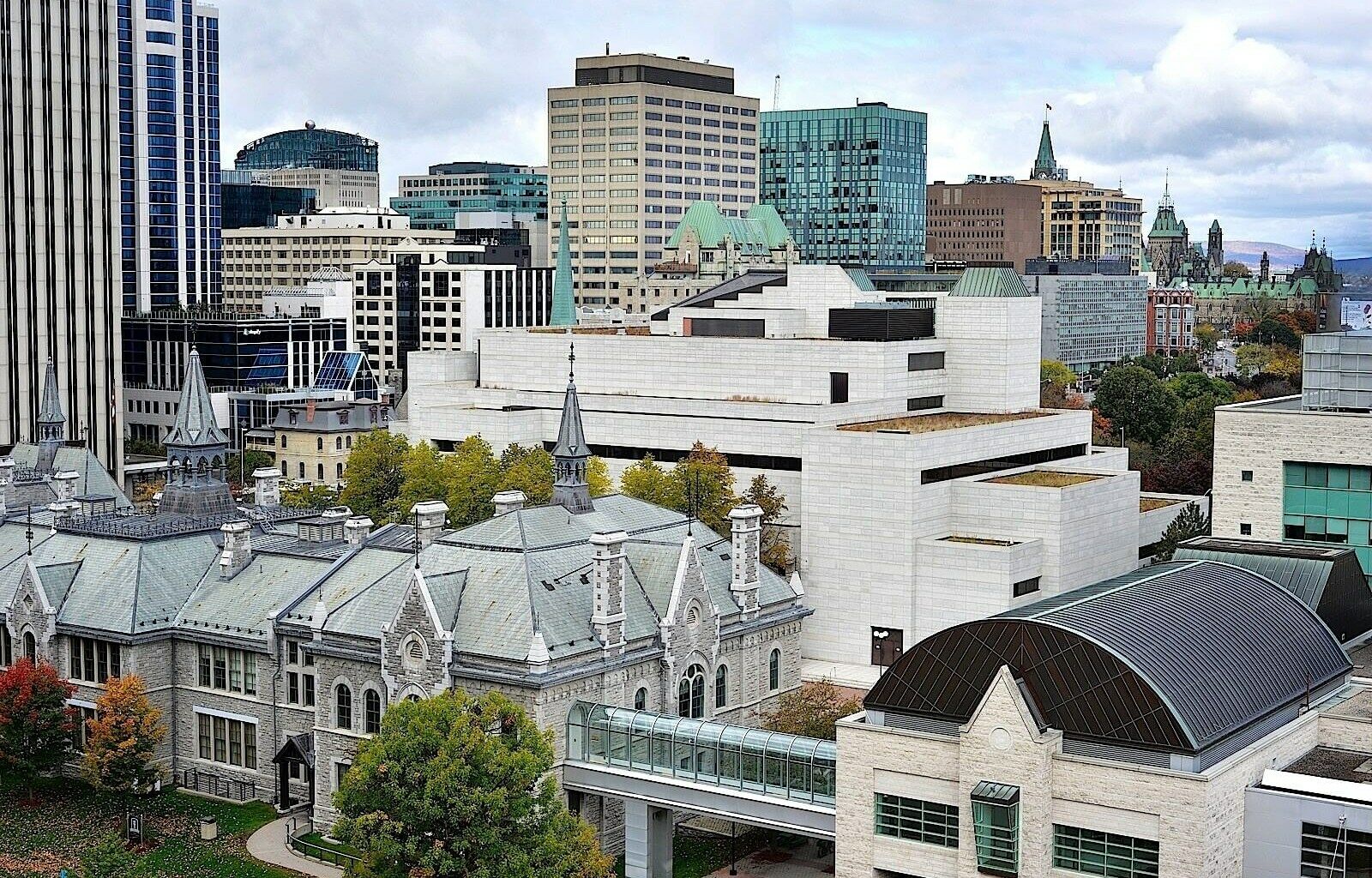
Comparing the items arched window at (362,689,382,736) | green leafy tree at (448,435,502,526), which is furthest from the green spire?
arched window at (362,689,382,736)

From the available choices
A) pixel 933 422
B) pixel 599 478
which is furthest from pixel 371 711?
pixel 933 422

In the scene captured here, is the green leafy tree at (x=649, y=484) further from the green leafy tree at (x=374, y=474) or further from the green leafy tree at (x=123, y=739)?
the green leafy tree at (x=123, y=739)

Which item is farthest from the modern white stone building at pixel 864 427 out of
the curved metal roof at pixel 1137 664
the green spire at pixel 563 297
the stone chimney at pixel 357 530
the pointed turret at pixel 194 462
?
the green spire at pixel 563 297

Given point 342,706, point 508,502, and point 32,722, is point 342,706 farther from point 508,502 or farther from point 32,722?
point 32,722

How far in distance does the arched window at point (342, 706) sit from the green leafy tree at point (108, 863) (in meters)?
10.9

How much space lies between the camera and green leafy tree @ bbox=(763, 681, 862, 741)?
249 ft

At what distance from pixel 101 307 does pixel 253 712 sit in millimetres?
74992

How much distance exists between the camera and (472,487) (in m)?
114

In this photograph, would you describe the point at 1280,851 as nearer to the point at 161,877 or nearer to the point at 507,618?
the point at 507,618

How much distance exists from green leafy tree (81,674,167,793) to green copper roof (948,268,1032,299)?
62313mm

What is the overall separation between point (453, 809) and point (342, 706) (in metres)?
13.9

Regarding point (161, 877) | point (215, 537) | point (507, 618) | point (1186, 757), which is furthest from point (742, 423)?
point (1186, 757)

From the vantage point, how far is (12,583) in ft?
290

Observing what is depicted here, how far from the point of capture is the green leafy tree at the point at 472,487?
370 ft
